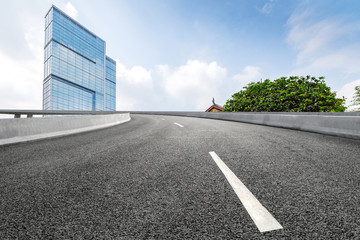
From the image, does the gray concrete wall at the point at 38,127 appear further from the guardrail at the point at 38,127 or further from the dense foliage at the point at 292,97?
the dense foliage at the point at 292,97

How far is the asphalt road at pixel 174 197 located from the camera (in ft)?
4.70

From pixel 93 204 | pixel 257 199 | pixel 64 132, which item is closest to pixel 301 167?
pixel 257 199

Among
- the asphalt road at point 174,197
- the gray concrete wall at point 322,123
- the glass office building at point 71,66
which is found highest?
the glass office building at point 71,66

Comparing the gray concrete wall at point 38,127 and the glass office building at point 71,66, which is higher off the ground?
the glass office building at point 71,66

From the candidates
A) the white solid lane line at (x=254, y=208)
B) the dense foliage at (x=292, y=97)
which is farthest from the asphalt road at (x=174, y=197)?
the dense foliage at (x=292, y=97)

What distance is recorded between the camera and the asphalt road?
56.4 inches

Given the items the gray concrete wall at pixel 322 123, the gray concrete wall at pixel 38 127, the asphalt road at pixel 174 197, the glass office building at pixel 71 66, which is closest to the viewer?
the asphalt road at pixel 174 197

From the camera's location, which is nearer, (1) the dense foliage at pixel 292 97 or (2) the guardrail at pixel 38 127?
(2) the guardrail at pixel 38 127

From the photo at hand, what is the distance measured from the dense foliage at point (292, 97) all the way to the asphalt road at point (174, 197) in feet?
97.6

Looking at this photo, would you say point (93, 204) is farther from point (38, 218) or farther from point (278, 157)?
point (278, 157)

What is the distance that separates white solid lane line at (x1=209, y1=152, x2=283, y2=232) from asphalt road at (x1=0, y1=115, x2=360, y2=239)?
0.17 ft

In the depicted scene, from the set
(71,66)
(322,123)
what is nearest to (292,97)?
(322,123)

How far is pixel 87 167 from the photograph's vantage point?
3.09 meters

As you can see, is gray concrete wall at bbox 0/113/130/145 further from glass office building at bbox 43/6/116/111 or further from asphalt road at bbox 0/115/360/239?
glass office building at bbox 43/6/116/111
